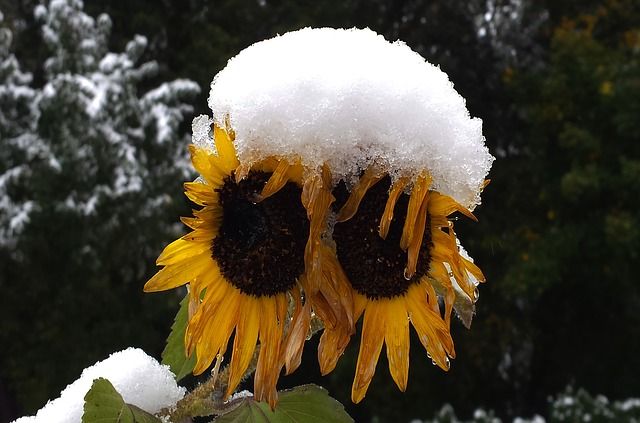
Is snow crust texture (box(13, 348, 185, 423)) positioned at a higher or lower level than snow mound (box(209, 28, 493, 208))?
lower

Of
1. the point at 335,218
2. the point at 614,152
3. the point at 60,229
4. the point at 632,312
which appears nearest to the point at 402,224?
the point at 335,218

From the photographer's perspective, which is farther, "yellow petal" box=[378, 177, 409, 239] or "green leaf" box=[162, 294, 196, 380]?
"green leaf" box=[162, 294, 196, 380]

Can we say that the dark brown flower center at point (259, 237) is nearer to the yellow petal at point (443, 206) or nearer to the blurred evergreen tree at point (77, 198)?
the yellow petal at point (443, 206)

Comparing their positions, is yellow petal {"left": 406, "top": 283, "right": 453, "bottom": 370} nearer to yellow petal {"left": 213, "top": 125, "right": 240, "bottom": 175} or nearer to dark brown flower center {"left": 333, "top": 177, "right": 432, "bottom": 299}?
dark brown flower center {"left": 333, "top": 177, "right": 432, "bottom": 299}

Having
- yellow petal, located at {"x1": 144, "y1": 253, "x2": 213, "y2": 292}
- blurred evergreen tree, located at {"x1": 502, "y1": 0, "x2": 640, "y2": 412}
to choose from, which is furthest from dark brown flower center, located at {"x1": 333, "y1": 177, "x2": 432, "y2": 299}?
blurred evergreen tree, located at {"x1": 502, "y1": 0, "x2": 640, "y2": 412}

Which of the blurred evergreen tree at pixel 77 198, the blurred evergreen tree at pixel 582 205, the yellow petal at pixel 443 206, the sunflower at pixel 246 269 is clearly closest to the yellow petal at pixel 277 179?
the sunflower at pixel 246 269

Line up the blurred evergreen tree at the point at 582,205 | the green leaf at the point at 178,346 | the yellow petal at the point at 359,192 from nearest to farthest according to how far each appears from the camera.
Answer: the yellow petal at the point at 359,192 → the green leaf at the point at 178,346 → the blurred evergreen tree at the point at 582,205

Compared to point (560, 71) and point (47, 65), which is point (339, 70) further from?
point (560, 71)
